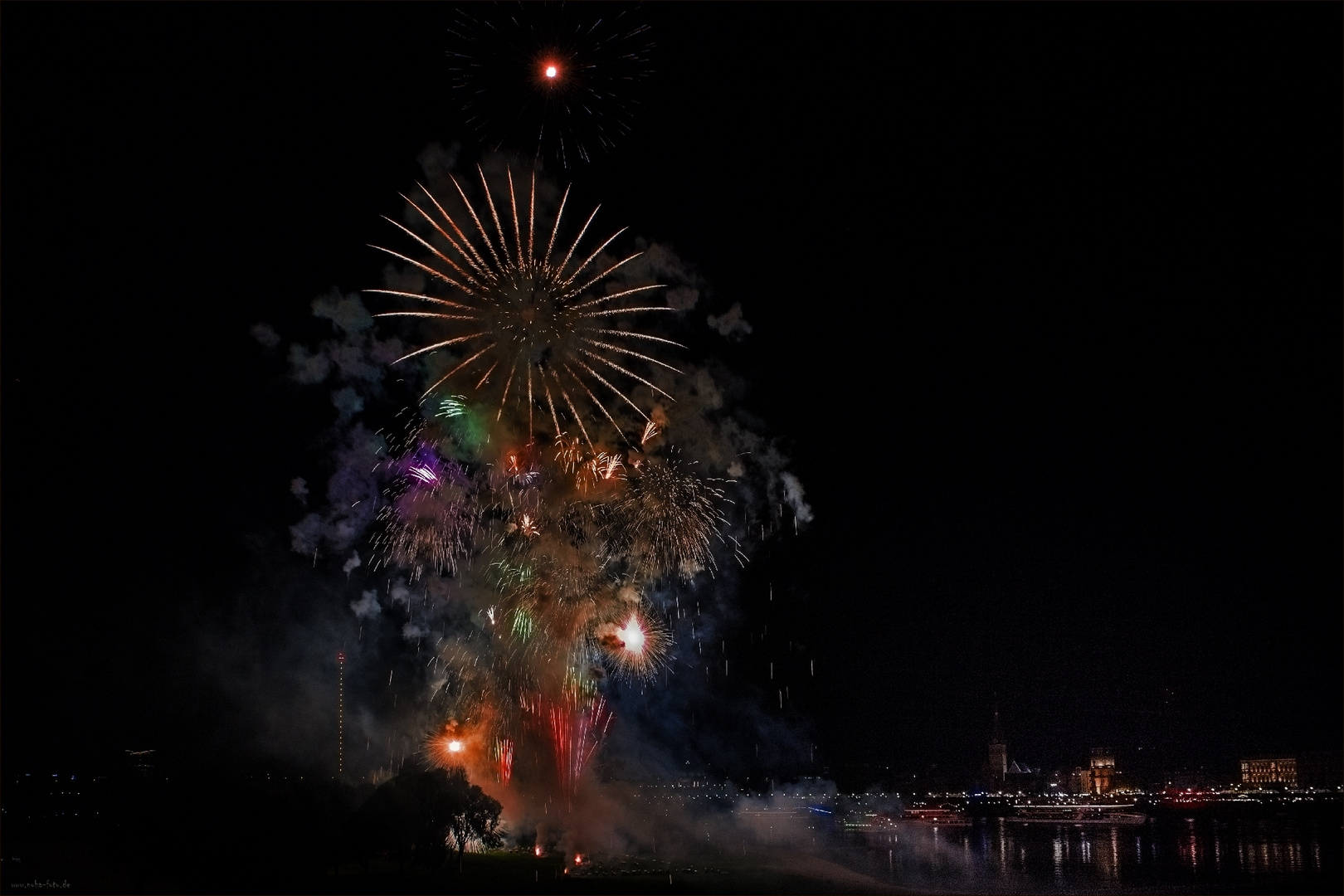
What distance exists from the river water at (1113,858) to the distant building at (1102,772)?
202 feet

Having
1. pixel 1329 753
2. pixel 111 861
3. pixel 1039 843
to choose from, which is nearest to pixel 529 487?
pixel 111 861

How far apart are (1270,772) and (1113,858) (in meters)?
109

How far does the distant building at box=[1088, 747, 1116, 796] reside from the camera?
165 m

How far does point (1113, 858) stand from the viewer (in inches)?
2532

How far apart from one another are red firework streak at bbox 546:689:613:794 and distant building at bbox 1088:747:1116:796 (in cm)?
14695

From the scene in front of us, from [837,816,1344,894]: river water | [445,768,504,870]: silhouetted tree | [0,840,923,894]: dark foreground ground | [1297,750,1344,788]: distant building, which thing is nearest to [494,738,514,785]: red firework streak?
[445,768,504,870]: silhouetted tree

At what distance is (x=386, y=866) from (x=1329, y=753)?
154m

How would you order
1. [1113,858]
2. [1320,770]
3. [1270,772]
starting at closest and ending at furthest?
[1113,858], [1320,770], [1270,772]

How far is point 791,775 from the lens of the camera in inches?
6344

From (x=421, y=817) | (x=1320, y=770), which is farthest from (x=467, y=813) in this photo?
(x=1320, y=770)

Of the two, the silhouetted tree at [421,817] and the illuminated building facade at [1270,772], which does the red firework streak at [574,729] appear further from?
the illuminated building facade at [1270,772]

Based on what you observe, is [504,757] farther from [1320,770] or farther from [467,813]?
[1320,770]

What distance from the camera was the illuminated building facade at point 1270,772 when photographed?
147 meters

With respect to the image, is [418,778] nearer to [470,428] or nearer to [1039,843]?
[470,428]
